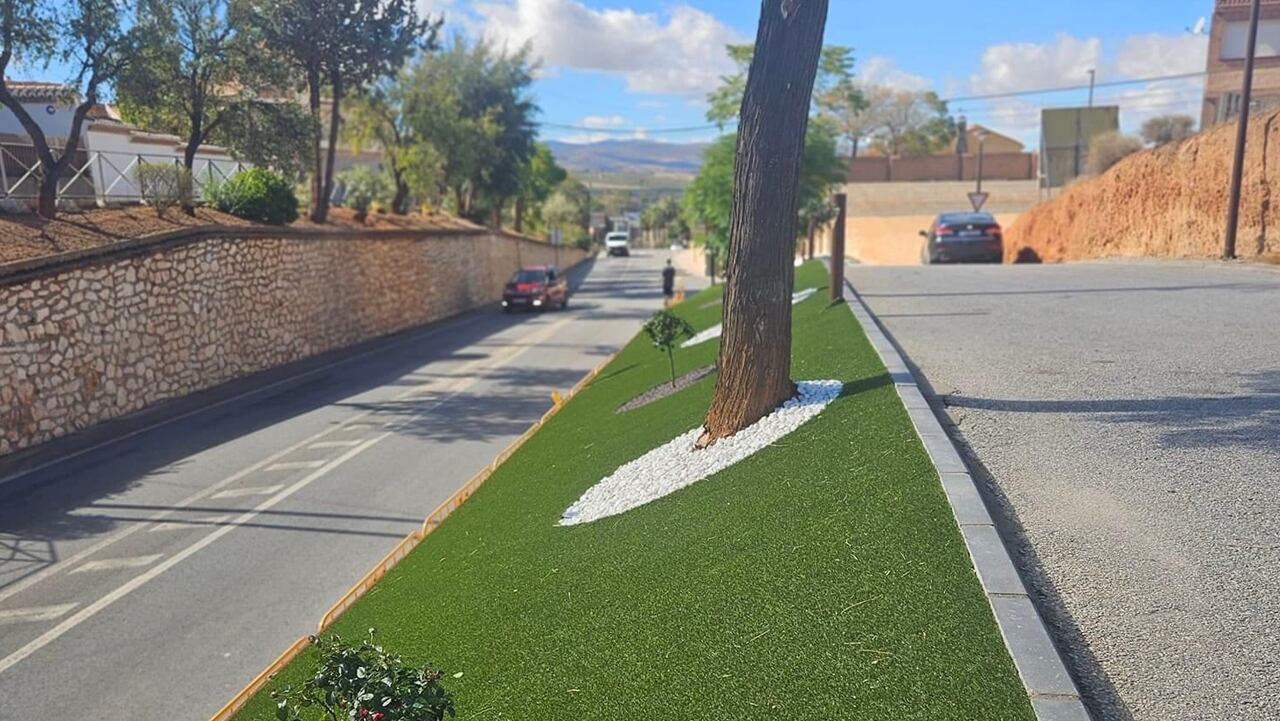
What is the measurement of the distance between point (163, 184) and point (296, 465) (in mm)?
9821

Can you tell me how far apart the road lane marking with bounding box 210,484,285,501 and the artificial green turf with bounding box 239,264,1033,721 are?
11.7ft

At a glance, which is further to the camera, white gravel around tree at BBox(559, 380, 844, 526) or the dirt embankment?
the dirt embankment

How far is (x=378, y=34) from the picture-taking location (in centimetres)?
2294

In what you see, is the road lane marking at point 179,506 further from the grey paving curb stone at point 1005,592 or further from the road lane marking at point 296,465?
the grey paving curb stone at point 1005,592

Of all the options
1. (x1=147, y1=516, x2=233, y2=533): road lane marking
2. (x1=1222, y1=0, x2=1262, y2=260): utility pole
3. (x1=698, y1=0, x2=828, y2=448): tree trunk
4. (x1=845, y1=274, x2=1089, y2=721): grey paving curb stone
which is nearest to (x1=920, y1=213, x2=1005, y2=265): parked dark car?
(x1=1222, y1=0, x2=1262, y2=260): utility pole

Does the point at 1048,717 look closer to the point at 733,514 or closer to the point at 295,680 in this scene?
the point at 733,514

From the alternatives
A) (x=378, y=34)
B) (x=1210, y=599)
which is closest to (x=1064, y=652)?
(x=1210, y=599)

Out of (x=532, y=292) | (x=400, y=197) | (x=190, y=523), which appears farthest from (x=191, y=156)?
(x=532, y=292)

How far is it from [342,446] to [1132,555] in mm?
10447

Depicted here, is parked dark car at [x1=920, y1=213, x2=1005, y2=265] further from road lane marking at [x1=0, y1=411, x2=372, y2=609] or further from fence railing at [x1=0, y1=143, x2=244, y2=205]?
fence railing at [x1=0, y1=143, x2=244, y2=205]

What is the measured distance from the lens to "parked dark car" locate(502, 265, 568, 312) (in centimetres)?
3225

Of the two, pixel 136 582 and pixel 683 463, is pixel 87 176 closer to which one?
pixel 136 582

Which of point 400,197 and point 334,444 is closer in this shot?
point 334,444

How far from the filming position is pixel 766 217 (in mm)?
6969
